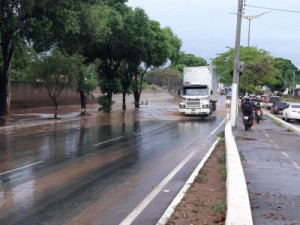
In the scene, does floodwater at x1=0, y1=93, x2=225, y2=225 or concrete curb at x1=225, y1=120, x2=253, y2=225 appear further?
floodwater at x1=0, y1=93, x2=225, y2=225

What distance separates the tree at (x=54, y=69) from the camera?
2494 cm

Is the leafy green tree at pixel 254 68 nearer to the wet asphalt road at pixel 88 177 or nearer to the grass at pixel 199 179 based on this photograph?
the wet asphalt road at pixel 88 177

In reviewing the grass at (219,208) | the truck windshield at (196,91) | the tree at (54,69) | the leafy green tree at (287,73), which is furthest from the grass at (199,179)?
the leafy green tree at (287,73)

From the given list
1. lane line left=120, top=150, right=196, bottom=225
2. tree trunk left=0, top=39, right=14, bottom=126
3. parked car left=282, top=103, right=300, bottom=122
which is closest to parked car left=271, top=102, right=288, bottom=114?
parked car left=282, top=103, right=300, bottom=122

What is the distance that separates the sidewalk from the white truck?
15082 mm

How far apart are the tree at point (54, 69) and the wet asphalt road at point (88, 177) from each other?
981 centimetres

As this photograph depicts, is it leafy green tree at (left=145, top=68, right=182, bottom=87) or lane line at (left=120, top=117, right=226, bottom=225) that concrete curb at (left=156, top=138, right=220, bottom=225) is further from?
leafy green tree at (left=145, top=68, right=182, bottom=87)

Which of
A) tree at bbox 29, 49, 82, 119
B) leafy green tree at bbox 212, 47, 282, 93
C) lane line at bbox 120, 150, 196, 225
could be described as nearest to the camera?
lane line at bbox 120, 150, 196, 225

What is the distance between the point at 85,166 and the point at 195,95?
21.9 meters

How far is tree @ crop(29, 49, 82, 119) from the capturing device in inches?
982

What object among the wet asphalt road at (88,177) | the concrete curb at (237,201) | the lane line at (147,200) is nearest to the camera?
the concrete curb at (237,201)

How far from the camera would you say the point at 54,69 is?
25.0 m

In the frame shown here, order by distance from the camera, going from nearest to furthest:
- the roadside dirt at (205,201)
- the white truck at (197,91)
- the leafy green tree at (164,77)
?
the roadside dirt at (205,201) < the white truck at (197,91) < the leafy green tree at (164,77)

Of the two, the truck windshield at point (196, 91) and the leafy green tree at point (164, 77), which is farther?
the leafy green tree at point (164, 77)
